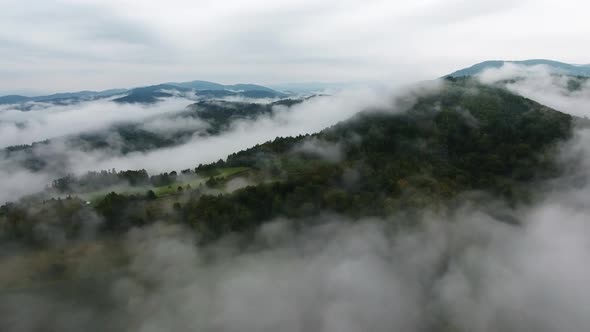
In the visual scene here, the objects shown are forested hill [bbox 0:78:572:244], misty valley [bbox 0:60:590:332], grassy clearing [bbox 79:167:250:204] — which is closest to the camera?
misty valley [bbox 0:60:590:332]

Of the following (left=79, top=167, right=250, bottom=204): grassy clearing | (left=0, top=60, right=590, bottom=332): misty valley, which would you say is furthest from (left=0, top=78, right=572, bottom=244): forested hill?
(left=79, top=167, right=250, bottom=204): grassy clearing

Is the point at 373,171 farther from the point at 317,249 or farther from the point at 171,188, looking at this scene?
the point at 171,188

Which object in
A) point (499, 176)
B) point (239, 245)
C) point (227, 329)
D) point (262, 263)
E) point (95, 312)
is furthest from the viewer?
point (499, 176)

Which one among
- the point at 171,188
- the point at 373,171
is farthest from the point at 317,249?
the point at 171,188

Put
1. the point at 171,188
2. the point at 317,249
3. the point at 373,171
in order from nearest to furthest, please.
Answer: the point at 317,249 < the point at 171,188 < the point at 373,171

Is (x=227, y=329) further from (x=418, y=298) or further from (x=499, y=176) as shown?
(x=499, y=176)

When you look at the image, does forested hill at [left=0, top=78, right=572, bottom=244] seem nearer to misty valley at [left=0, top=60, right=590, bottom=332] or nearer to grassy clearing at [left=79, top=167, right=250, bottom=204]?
misty valley at [left=0, top=60, right=590, bottom=332]

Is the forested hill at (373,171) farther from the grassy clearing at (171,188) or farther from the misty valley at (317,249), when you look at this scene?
the grassy clearing at (171,188)

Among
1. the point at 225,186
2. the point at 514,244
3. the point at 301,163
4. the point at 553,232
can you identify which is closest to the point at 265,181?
the point at 225,186
